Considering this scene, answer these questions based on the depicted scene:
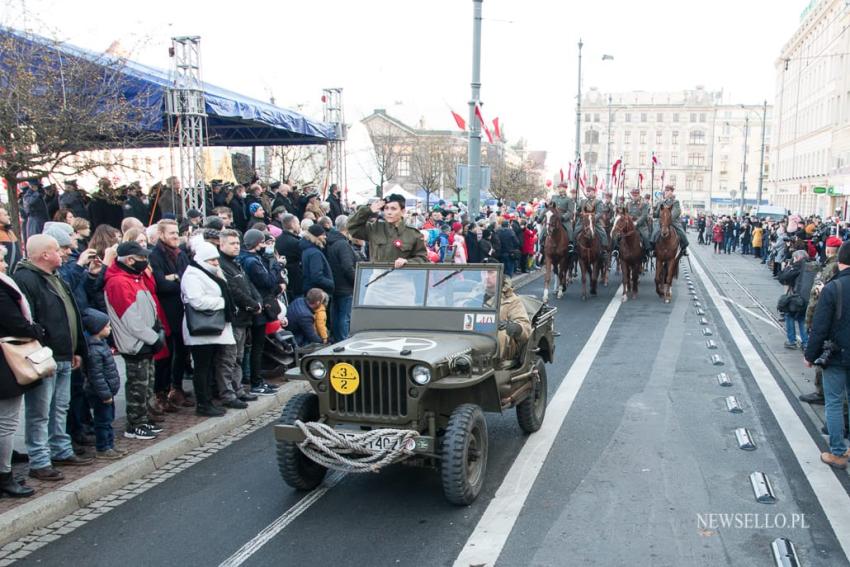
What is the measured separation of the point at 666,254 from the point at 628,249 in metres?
0.87

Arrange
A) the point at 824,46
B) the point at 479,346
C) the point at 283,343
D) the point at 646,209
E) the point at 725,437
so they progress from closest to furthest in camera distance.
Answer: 1. the point at 479,346
2. the point at 725,437
3. the point at 283,343
4. the point at 646,209
5. the point at 824,46

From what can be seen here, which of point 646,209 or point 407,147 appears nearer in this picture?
point 646,209

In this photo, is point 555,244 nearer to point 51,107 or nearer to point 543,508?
point 51,107

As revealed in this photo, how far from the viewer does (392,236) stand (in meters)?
8.44

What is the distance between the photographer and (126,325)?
281 inches

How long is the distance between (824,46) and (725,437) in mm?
60890

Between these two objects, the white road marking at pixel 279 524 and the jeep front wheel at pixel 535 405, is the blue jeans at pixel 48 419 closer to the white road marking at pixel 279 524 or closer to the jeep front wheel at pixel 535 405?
the white road marking at pixel 279 524

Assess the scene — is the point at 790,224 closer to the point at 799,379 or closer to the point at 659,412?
the point at 799,379

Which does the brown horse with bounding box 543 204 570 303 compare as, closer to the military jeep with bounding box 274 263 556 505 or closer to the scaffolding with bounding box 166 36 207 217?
the scaffolding with bounding box 166 36 207 217

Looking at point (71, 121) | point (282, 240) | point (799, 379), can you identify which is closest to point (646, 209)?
point (799, 379)

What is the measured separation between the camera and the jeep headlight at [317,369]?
20.1 ft

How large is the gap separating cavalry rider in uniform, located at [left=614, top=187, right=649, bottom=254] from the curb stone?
13.1 metres

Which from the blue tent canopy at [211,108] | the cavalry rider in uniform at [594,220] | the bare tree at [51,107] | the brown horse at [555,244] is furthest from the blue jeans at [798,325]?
the blue tent canopy at [211,108]

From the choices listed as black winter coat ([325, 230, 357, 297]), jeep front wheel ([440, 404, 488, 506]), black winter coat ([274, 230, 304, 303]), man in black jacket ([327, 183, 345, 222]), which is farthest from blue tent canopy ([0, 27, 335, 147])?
jeep front wheel ([440, 404, 488, 506])
